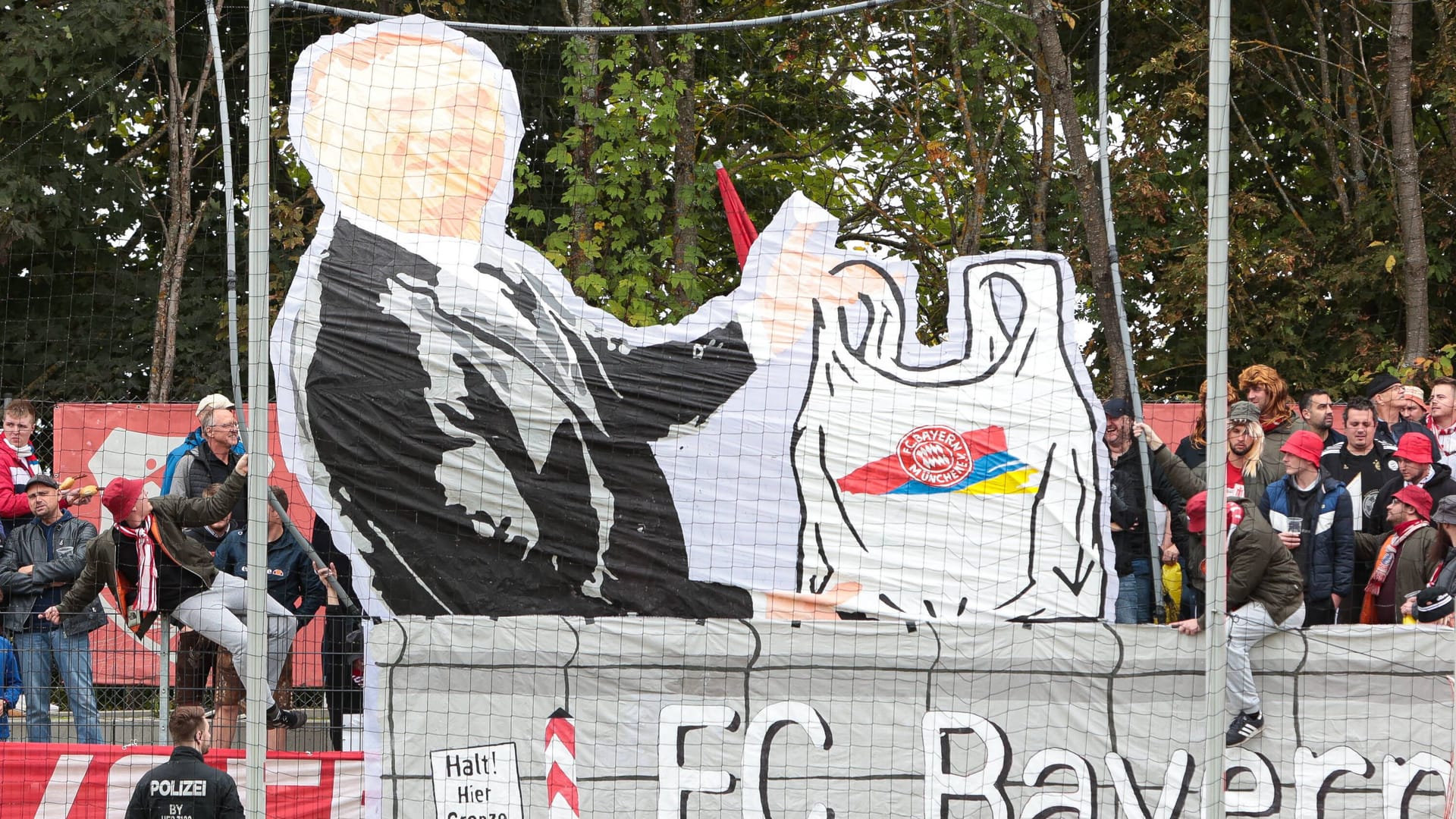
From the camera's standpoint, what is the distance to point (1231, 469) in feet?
23.7

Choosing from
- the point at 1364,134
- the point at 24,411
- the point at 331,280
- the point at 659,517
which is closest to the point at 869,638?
the point at 659,517

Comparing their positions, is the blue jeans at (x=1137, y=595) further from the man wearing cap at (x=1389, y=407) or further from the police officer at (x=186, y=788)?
the police officer at (x=186, y=788)

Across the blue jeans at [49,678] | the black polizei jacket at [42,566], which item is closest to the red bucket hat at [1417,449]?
the black polizei jacket at [42,566]

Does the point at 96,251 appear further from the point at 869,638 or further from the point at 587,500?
the point at 869,638

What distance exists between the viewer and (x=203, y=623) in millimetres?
6840

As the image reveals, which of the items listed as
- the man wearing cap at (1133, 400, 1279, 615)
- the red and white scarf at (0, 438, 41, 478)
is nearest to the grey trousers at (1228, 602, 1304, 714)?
the man wearing cap at (1133, 400, 1279, 615)

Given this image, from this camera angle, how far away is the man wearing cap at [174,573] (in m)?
6.80

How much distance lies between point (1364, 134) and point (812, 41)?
503 cm

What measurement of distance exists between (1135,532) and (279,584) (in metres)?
3.96

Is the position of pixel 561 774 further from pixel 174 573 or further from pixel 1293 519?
pixel 1293 519

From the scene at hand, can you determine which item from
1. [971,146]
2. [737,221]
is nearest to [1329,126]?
[971,146]

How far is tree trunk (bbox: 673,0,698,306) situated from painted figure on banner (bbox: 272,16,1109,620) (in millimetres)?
2822

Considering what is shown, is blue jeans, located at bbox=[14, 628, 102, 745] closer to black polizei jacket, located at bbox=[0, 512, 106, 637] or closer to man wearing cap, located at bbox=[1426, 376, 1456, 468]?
black polizei jacket, located at bbox=[0, 512, 106, 637]

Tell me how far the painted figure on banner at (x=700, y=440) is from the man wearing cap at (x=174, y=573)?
457 mm
